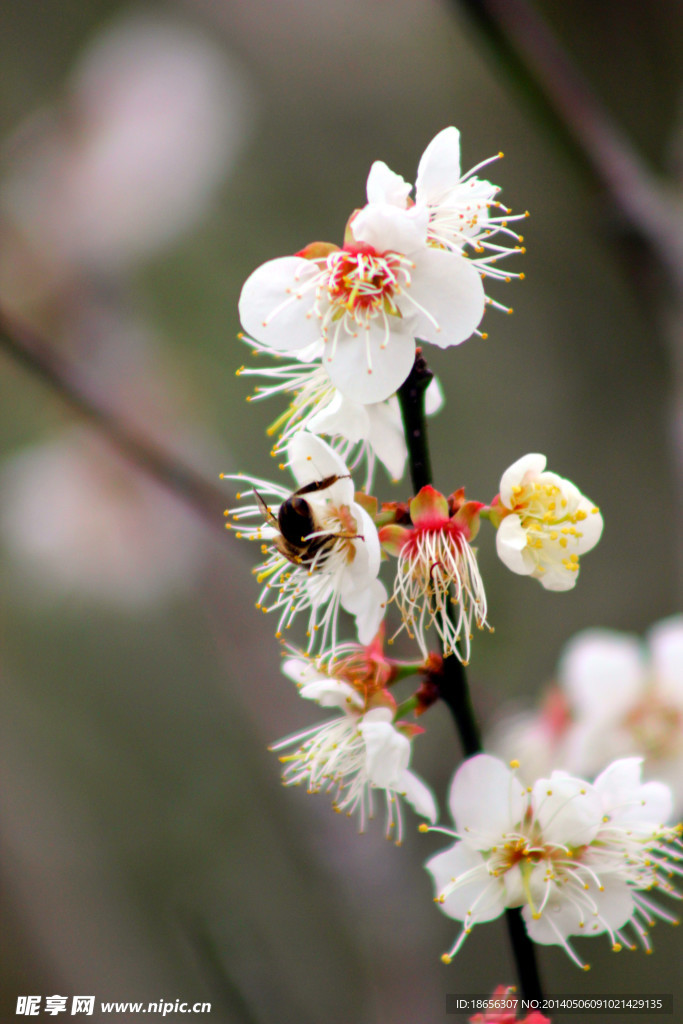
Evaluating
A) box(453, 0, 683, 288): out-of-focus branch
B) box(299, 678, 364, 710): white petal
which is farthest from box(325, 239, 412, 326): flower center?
box(453, 0, 683, 288): out-of-focus branch

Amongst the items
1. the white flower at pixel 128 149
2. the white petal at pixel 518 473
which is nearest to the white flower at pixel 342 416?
the white petal at pixel 518 473

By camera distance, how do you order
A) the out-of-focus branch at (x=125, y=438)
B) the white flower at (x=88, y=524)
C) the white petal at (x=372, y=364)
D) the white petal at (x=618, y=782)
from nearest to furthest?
the white petal at (x=372, y=364) → the white petal at (x=618, y=782) → the out-of-focus branch at (x=125, y=438) → the white flower at (x=88, y=524)

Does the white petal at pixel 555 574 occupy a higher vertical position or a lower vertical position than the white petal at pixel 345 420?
lower

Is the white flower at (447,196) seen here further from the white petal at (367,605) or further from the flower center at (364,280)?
the white petal at (367,605)

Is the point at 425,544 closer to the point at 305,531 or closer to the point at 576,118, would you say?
the point at 305,531

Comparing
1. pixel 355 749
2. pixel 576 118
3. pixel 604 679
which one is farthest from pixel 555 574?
pixel 576 118

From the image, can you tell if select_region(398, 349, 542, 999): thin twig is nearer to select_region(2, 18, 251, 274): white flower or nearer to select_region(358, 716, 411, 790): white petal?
select_region(358, 716, 411, 790): white petal

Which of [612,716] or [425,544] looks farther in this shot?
[612,716]

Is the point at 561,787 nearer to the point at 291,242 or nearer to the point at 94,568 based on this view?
the point at 94,568
